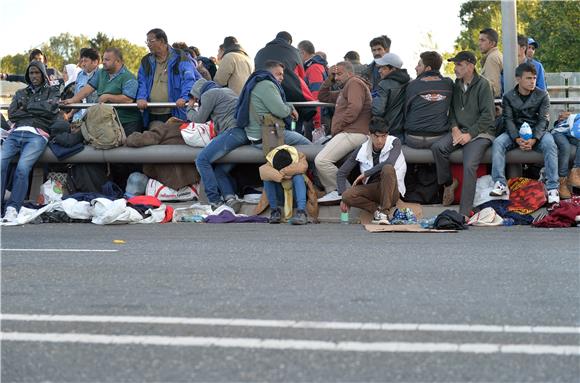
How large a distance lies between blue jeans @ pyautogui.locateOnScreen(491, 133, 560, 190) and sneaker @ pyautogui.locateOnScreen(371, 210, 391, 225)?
1.39m

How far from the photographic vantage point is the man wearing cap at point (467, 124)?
13.5m

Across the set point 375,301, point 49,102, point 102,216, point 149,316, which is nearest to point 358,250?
point 375,301

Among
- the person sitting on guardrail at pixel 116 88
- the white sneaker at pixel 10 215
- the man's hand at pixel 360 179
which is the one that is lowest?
the white sneaker at pixel 10 215

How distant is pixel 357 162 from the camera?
13.6 metres

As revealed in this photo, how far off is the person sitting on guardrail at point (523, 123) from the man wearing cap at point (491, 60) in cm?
114

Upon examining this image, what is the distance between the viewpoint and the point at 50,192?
15.1 meters

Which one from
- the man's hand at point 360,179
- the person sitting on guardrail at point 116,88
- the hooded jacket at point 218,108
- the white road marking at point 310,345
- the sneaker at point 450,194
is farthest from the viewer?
the person sitting on guardrail at point 116,88

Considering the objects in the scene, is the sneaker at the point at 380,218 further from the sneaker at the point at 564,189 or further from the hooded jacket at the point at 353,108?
the sneaker at the point at 564,189

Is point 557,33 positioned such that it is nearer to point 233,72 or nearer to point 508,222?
point 233,72

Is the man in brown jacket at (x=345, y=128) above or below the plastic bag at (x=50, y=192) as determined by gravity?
above

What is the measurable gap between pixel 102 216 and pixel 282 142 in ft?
7.81

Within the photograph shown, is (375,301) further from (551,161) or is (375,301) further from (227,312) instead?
(551,161)

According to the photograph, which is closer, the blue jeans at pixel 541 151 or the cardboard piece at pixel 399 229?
the cardboard piece at pixel 399 229

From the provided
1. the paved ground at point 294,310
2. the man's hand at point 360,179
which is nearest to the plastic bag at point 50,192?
the paved ground at point 294,310
